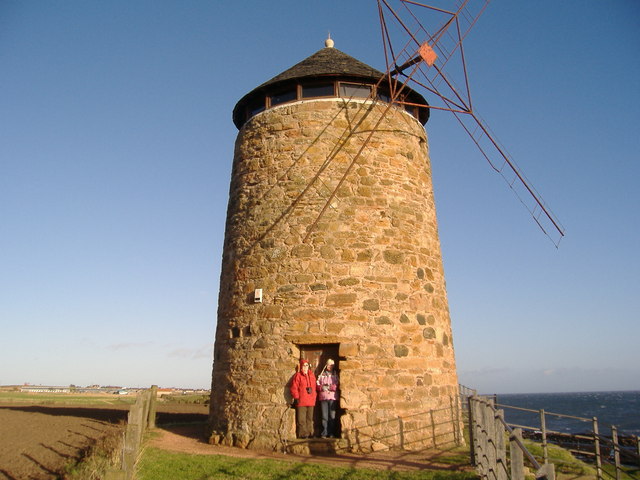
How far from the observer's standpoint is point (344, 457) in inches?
311

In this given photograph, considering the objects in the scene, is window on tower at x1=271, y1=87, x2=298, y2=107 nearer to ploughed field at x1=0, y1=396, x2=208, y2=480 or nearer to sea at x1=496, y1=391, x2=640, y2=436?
sea at x1=496, y1=391, x2=640, y2=436

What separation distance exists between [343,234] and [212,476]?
463cm

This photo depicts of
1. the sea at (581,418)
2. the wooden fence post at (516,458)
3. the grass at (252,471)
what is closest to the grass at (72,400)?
the grass at (252,471)

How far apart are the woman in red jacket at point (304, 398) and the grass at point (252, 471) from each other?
1101 mm

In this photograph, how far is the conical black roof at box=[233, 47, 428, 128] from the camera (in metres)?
10.3

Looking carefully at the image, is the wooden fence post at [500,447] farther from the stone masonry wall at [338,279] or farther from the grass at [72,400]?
the grass at [72,400]

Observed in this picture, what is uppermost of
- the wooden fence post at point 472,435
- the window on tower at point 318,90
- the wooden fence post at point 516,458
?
Result: the window on tower at point 318,90

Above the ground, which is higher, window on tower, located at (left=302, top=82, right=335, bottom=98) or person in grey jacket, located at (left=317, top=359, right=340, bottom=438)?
window on tower, located at (left=302, top=82, right=335, bottom=98)

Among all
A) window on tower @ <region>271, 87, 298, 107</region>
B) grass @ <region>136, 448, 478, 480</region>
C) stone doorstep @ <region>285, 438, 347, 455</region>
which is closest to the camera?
grass @ <region>136, 448, 478, 480</region>

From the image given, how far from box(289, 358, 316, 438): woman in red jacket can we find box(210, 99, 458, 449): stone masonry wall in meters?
0.21

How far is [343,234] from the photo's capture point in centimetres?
933

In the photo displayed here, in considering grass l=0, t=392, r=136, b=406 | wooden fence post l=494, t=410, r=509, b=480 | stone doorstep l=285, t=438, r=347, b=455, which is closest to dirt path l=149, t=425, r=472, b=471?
stone doorstep l=285, t=438, r=347, b=455

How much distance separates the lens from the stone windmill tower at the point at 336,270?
342 inches

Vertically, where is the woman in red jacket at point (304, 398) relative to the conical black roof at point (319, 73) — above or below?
below
